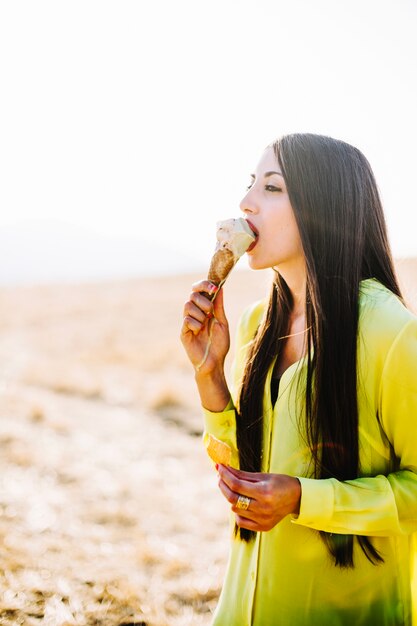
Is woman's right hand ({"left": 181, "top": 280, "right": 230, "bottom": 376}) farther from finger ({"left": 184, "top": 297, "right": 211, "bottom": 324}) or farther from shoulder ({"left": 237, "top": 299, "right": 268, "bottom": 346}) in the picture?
shoulder ({"left": 237, "top": 299, "right": 268, "bottom": 346})

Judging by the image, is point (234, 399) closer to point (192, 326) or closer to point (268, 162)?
point (192, 326)

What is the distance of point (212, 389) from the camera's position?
2271 mm

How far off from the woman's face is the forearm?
468 mm

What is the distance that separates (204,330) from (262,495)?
0.80 metres

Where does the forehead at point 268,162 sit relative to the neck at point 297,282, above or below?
above

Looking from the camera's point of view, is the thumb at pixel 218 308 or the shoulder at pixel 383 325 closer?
the shoulder at pixel 383 325

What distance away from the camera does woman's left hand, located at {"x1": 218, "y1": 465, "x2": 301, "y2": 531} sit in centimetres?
171

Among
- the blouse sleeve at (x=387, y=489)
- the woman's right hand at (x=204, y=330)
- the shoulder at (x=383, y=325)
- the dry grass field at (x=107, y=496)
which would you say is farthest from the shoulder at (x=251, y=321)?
the blouse sleeve at (x=387, y=489)

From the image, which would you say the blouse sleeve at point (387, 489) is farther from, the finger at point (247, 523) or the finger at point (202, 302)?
the finger at point (202, 302)

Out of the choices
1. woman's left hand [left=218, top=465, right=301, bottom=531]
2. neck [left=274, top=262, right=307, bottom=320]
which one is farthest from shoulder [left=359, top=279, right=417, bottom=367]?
woman's left hand [left=218, top=465, right=301, bottom=531]

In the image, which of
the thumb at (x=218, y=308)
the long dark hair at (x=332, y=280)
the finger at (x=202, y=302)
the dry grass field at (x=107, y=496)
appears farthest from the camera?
the dry grass field at (x=107, y=496)

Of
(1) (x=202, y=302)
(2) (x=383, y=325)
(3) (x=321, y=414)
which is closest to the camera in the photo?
(2) (x=383, y=325)

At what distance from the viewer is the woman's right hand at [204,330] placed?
2217 mm

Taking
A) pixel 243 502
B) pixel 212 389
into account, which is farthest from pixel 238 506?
pixel 212 389
